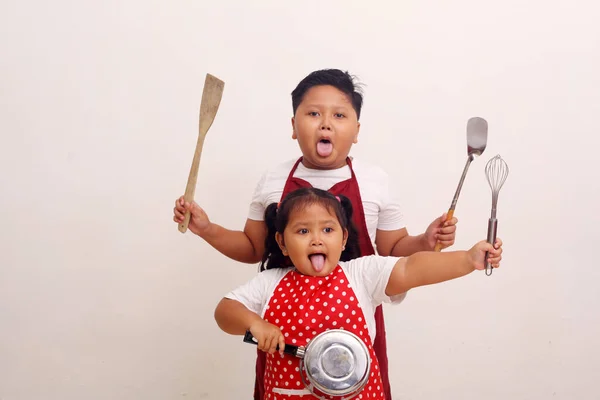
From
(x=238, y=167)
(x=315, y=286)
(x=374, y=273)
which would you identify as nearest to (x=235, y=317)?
(x=315, y=286)

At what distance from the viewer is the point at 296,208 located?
1.25 metres

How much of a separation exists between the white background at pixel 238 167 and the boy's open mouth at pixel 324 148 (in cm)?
67

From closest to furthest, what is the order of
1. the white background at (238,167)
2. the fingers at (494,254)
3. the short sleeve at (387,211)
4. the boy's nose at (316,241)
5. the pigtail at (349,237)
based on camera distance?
1. the fingers at (494,254)
2. the boy's nose at (316,241)
3. the pigtail at (349,237)
4. the short sleeve at (387,211)
5. the white background at (238,167)

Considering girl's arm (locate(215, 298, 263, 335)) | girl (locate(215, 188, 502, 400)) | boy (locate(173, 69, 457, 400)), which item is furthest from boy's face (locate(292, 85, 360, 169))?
girl's arm (locate(215, 298, 263, 335))

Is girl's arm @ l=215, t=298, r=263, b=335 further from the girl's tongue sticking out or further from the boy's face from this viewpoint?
the boy's face

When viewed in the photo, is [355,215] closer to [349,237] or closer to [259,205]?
[349,237]

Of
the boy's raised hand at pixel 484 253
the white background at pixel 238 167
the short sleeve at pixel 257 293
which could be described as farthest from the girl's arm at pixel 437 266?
the white background at pixel 238 167

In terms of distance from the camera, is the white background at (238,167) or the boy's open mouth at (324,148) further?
the white background at (238,167)

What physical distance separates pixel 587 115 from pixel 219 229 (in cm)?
130

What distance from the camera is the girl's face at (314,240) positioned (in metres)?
1.22

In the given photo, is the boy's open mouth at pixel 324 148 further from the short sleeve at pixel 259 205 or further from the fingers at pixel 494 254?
the fingers at pixel 494 254

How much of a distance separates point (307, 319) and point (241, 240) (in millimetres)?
343

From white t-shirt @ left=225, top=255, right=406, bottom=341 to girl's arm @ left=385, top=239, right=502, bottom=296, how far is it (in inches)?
0.7

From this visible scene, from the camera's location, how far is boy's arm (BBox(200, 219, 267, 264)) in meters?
1.45
